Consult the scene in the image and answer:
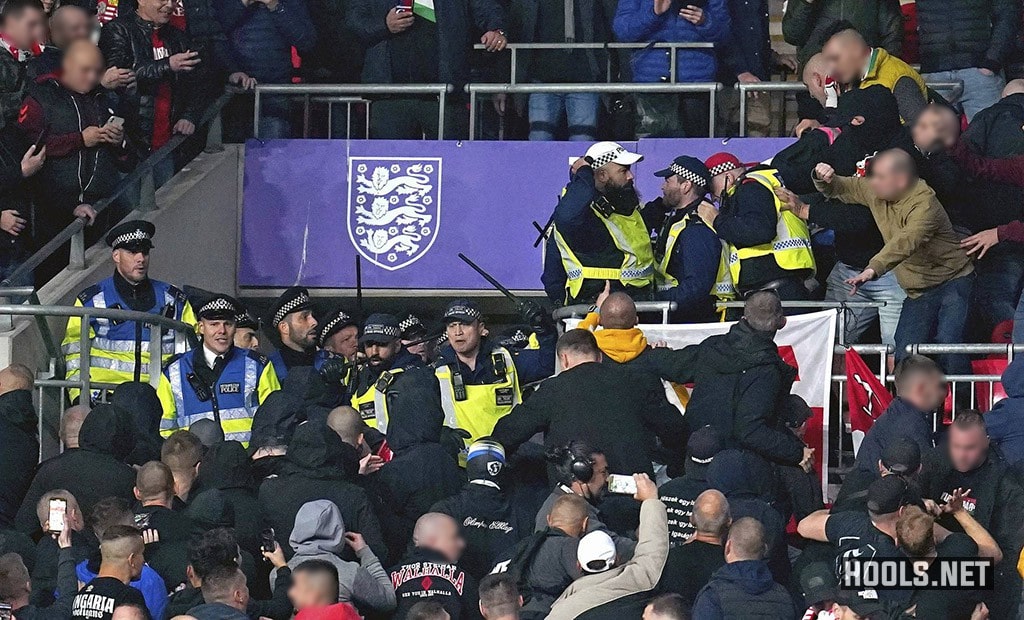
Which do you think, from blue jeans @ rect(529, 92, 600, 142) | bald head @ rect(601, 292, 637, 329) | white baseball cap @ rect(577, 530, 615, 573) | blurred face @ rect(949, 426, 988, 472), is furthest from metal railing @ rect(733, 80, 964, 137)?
white baseball cap @ rect(577, 530, 615, 573)

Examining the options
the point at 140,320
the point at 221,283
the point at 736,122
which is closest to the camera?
the point at 140,320

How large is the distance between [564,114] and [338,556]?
20.4 feet

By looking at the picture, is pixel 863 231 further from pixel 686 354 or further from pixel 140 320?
pixel 140 320

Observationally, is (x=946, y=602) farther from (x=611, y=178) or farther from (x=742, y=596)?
(x=611, y=178)

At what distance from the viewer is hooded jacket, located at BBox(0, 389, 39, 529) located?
1120cm

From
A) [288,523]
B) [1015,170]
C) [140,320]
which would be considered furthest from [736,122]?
[288,523]

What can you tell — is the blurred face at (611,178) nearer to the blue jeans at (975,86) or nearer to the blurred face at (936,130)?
the blurred face at (936,130)

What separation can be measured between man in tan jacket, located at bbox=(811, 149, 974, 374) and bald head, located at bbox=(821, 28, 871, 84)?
4.10 feet

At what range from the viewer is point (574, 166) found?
1330 centimetres

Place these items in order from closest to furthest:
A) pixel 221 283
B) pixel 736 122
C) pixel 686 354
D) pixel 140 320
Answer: pixel 686 354, pixel 140 320, pixel 221 283, pixel 736 122

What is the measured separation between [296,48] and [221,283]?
6.61 feet

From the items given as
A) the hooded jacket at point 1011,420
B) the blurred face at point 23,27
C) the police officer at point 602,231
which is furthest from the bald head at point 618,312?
the blurred face at point 23,27

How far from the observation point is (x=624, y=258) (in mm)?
13156

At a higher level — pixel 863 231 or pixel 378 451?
pixel 863 231
